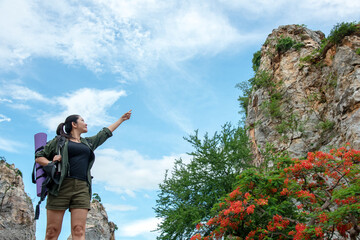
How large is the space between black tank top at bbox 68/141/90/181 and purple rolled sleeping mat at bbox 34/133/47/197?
44 centimetres

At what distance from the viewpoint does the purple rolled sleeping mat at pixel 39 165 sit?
4.26 meters

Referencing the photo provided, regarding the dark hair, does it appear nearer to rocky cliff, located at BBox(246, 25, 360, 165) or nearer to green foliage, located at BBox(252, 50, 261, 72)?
rocky cliff, located at BBox(246, 25, 360, 165)

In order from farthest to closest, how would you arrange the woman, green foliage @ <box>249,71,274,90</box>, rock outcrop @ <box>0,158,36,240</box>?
green foliage @ <box>249,71,274,90</box> → rock outcrop @ <box>0,158,36,240</box> → the woman

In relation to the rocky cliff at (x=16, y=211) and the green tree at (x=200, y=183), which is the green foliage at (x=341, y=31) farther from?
the rocky cliff at (x=16, y=211)

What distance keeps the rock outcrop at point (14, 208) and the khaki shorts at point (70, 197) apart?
18355mm

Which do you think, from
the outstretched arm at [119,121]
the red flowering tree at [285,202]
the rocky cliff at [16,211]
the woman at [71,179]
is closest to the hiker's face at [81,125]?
the woman at [71,179]

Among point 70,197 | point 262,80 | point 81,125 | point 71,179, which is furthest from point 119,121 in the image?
point 262,80

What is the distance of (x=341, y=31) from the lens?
21406 millimetres

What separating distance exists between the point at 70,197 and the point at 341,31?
22.1m

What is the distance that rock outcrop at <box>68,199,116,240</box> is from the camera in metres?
16.1

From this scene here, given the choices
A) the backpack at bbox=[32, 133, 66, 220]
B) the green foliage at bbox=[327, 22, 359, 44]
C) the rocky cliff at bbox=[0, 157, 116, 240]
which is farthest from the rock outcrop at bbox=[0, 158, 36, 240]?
the green foliage at bbox=[327, 22, 359, 44]

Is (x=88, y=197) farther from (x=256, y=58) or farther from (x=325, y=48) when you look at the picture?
(x=256, y=58)

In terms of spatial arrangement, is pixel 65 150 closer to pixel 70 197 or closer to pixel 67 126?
pixel 67 126

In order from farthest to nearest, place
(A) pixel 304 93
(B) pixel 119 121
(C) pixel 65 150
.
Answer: (A) pixel 304 93 → (B) pixel 119 121 → (C) pixel 65 150
